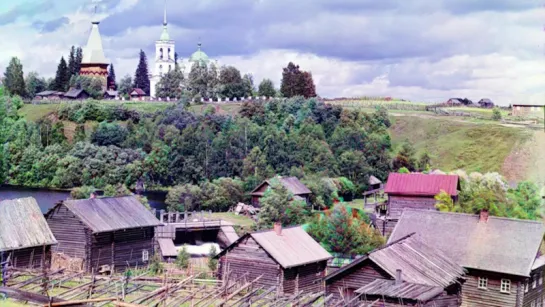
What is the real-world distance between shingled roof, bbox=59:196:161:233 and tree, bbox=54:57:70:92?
82.5m

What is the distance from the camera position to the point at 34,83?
393ft

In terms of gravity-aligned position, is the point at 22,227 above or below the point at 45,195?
above

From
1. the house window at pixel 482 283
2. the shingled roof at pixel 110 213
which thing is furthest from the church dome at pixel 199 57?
the house window at pixel 482 283

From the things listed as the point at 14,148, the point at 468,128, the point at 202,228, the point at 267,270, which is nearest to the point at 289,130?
the point at 468,128

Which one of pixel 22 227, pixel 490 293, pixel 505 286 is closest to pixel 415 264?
pixel 490 293

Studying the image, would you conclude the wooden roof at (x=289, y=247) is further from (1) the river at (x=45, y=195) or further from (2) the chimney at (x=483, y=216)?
(1) the river at (x=45, y=195)

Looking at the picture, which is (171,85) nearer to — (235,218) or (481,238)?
(235,218)

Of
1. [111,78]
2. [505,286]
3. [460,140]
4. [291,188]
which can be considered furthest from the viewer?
[111,78]

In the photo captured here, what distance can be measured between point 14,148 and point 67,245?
1868 inches

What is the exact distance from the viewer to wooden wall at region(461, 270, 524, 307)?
92.0 feet

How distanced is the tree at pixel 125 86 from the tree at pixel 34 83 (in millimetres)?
12074

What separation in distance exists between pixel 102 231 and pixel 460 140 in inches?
2282

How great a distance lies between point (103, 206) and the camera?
3572 centimetres

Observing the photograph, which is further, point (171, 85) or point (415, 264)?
point (171, 85)
